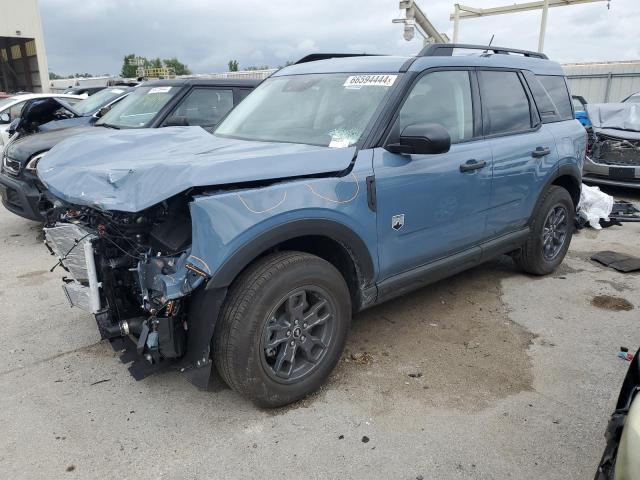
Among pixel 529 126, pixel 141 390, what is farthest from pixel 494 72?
pixel 141 390

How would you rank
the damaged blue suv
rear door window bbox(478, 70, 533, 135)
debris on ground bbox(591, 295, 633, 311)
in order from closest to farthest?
1. the damaged blue suv
2. rear door window bbox(478, 70, 533, 135)
3. debris on ground bbox(591, 295, 633, 311)

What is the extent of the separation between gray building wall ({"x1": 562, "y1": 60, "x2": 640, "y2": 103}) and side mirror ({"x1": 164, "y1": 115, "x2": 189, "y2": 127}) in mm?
15737

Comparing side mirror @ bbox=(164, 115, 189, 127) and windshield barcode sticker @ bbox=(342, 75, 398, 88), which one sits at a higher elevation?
windshield barcode sticker @ bbox=(342, 75, 398, 88)

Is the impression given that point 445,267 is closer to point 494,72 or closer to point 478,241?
point 478,241

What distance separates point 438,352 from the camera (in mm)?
3543

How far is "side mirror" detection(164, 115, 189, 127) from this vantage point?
6.00 meters

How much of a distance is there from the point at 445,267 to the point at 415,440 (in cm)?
142

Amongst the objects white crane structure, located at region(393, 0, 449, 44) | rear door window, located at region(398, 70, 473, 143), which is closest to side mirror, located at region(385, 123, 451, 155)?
rear door window, located at region(398, 70, 473, 143)

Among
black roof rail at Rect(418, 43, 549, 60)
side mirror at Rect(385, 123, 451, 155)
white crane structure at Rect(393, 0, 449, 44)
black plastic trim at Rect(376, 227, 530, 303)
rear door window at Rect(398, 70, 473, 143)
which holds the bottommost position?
black plastic trim at Rect(376, 227, 530, 303)

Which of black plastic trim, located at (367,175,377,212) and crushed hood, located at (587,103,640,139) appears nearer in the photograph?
black plastic trim, located at (367,175,377,212)

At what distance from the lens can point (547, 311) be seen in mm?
4219

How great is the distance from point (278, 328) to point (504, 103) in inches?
106

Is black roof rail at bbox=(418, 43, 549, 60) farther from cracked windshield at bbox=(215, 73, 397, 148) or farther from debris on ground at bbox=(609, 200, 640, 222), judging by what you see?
debris on ground at bbox=(609, 200, 640, 222)

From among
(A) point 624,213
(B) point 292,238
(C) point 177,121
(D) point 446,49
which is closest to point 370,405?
(B) point 292,238
